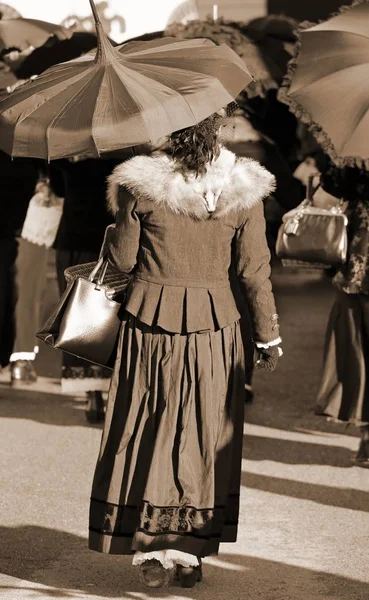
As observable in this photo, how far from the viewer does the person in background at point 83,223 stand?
7520 millimetres

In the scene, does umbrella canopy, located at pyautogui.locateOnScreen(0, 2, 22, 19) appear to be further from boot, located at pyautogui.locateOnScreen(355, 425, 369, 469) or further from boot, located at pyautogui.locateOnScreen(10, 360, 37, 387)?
boot, located at pyautogui.locateOnScreen(355, 425, 369, 469)

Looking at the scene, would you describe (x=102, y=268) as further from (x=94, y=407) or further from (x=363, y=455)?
(x=94, y=407)

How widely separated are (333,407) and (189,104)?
9.26ft

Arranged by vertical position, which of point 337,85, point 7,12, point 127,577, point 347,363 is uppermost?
point 7,12

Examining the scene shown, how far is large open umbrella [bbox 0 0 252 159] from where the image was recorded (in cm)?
454

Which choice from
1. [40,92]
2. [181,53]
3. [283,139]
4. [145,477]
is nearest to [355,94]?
[181,53]

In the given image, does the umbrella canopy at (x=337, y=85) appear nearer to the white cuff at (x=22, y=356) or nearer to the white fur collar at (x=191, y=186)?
the white fur collar at (x=191, y=186)

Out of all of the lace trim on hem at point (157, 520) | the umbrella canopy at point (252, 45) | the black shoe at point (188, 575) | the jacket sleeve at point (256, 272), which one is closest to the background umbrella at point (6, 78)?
the umbrella canopy at point (252, 45)

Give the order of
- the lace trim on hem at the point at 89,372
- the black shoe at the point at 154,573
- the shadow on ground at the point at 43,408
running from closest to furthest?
1. the black shoe at the point at 154,573
2. the lace trim on hem at the point at 89,372
3. the shadow on ground at the point at 43,408

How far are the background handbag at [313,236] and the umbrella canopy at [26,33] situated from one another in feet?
7.06

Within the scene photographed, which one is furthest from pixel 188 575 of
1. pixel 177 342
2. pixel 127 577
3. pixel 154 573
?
pixel 177 342

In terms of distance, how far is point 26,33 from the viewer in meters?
8.25

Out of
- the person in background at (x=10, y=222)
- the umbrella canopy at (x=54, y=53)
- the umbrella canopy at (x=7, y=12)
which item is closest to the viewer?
the umbrella canopy at (x=54, y=53)

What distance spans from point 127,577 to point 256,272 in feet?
4.26
